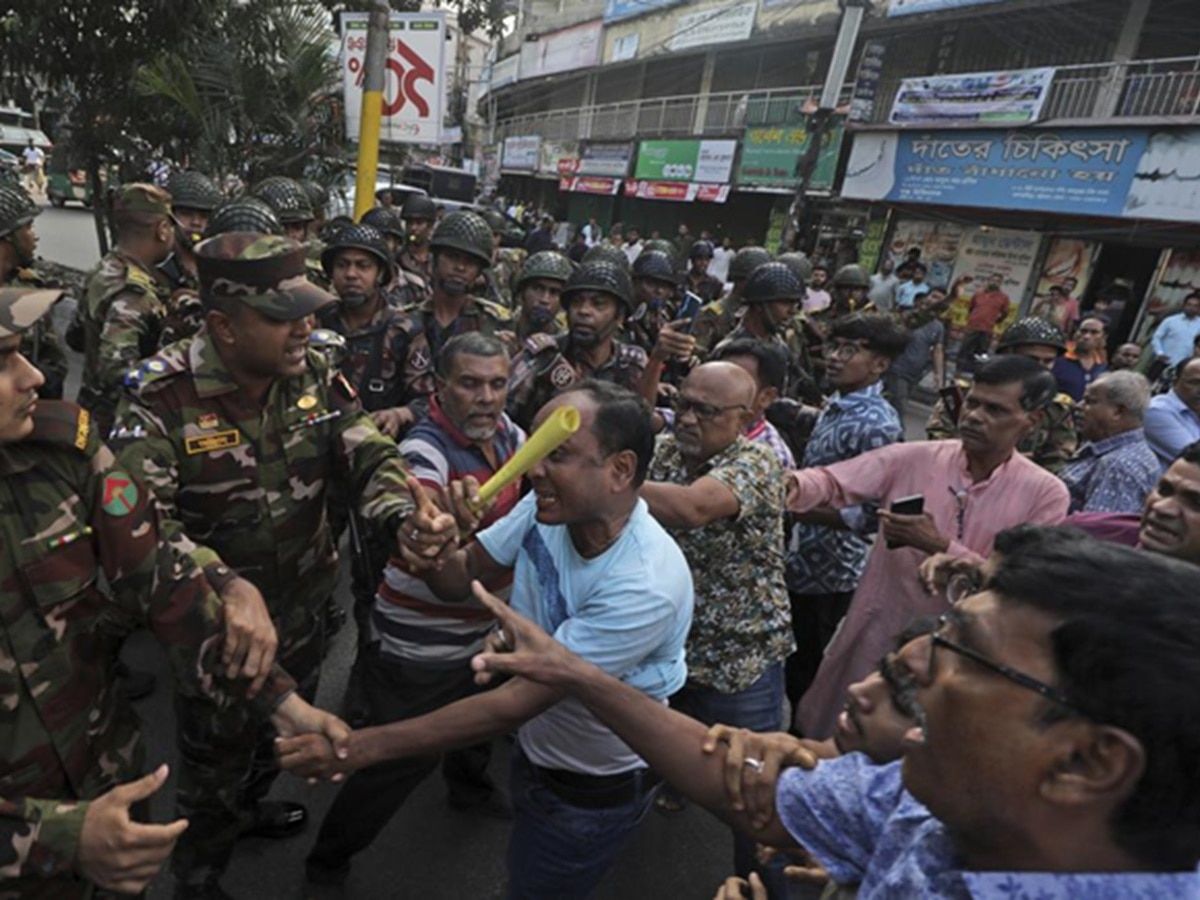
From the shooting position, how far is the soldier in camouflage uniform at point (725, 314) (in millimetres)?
5477

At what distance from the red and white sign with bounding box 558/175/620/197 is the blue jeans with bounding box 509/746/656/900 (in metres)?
24.3

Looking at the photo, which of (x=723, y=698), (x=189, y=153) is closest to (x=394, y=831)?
(x=723, y=698)

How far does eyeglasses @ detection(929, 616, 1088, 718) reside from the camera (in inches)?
34.6

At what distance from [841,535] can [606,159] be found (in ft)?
79.2

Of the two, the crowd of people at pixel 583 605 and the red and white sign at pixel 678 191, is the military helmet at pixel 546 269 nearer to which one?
the crowd of people at pixel 583 605

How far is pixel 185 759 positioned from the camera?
2.16 metres

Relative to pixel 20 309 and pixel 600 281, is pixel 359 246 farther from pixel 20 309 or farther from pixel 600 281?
pixel 20 309

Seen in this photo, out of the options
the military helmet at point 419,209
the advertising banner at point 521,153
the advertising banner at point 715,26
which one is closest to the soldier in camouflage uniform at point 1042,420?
the military helmet at point 419,209

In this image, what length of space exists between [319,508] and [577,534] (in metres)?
1.03

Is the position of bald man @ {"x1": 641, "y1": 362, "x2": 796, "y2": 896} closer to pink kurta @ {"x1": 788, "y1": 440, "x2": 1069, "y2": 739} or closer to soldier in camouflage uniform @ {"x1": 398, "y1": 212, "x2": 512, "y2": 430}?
pink kurta @ {"x1": 788, "y1": 440, "x2": 1069, "y2": 739}

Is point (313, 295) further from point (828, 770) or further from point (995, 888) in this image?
point (995, 888)

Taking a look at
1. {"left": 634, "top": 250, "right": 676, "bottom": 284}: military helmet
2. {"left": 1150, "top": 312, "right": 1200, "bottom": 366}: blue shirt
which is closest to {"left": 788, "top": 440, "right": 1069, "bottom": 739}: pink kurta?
{"left": 634, "top": 250, "right": 676, "bottom": 284}: military helmet

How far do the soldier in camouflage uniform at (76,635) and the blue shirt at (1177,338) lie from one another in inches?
408

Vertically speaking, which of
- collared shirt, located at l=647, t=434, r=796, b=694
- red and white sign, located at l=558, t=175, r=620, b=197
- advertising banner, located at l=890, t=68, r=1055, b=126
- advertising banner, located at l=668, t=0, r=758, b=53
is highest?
advertising banner, located at l=668, t=0, r=758, b=53
